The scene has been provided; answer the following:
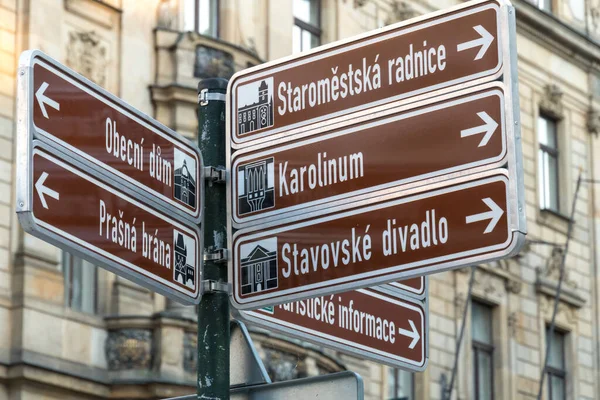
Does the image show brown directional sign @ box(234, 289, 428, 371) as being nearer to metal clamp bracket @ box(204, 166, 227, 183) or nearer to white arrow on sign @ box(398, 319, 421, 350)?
white arrow on sign @ box(398, 319, 421, 350)

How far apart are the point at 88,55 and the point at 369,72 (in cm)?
1318

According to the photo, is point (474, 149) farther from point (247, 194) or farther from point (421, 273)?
point (247, 194)

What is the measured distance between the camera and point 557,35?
26406 mm

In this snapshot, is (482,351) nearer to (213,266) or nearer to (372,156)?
(213,266)

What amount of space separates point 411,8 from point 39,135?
19.5 metres

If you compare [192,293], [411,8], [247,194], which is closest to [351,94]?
[247,194]

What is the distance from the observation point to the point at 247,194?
4.77 metres

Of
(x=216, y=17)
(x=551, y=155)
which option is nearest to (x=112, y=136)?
(x=216, y=17)

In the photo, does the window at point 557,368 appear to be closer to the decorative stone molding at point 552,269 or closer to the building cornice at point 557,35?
the decorative stone molding at point 552,269

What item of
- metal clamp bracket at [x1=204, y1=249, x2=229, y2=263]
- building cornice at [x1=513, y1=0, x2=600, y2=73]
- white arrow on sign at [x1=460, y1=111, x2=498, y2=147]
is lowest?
metal clamp bracket at [x1=204, y1=249, x2=229, y2=263]

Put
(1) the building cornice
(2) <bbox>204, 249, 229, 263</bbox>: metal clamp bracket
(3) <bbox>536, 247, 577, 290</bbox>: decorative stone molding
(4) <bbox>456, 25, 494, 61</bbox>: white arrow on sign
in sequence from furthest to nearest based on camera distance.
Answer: (1) the building cornice → (3) <bbox>536, 247, 577, 290</bbox>: decorative stone molding → (2) <bbox>204, 249, 229, 263</bbox>: metal clamp bracket → (4) <bbox>456, 25, 494, 61</bbox>: white arrow on sign

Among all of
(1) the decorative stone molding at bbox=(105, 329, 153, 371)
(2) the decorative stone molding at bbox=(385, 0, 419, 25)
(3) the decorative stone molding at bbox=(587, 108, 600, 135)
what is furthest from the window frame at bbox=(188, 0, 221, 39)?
(3) the decorative stone molding at bbox=(587, 108, 600, 135)

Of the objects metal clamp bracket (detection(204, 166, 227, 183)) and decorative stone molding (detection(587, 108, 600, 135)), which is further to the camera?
decorative stone molding (detection(587, 108, 600, 135))

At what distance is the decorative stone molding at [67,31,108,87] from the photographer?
17.3m
